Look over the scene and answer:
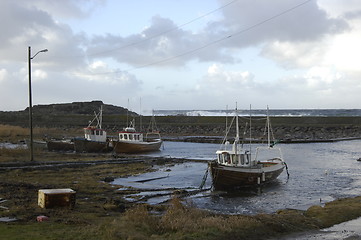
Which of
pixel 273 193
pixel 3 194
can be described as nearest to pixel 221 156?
pixel 273 193

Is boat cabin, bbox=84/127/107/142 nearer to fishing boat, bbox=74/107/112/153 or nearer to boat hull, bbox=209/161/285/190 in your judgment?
fishing boat, bbox=74/107/112/153

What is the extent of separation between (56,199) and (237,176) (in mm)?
14658

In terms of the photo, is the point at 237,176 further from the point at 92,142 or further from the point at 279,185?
the point at 92,142

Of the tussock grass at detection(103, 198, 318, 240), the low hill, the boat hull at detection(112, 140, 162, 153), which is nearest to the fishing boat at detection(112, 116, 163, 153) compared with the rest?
the boat hull at detection(112, 140, 162, 153)

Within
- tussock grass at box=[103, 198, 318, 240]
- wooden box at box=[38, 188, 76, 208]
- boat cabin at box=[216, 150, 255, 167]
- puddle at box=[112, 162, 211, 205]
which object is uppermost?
boat cabin at box=[216, 150, 255, 167]

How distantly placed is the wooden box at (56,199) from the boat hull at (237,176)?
12.6 meters

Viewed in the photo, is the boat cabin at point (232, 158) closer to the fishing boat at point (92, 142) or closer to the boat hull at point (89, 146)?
the fishing boat at point (92, 142)

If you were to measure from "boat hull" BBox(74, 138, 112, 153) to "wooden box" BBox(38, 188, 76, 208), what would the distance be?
120 feet

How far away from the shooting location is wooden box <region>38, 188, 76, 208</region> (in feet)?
51.5

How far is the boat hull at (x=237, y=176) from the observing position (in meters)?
27.0

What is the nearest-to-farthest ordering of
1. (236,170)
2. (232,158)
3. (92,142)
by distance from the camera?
(236,170) → (232,158) → (92,142)

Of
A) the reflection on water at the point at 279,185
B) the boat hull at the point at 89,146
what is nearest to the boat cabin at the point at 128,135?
the boat hull at the point at 89,146

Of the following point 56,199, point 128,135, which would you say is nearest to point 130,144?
point 128,135

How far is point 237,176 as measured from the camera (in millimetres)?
27703
